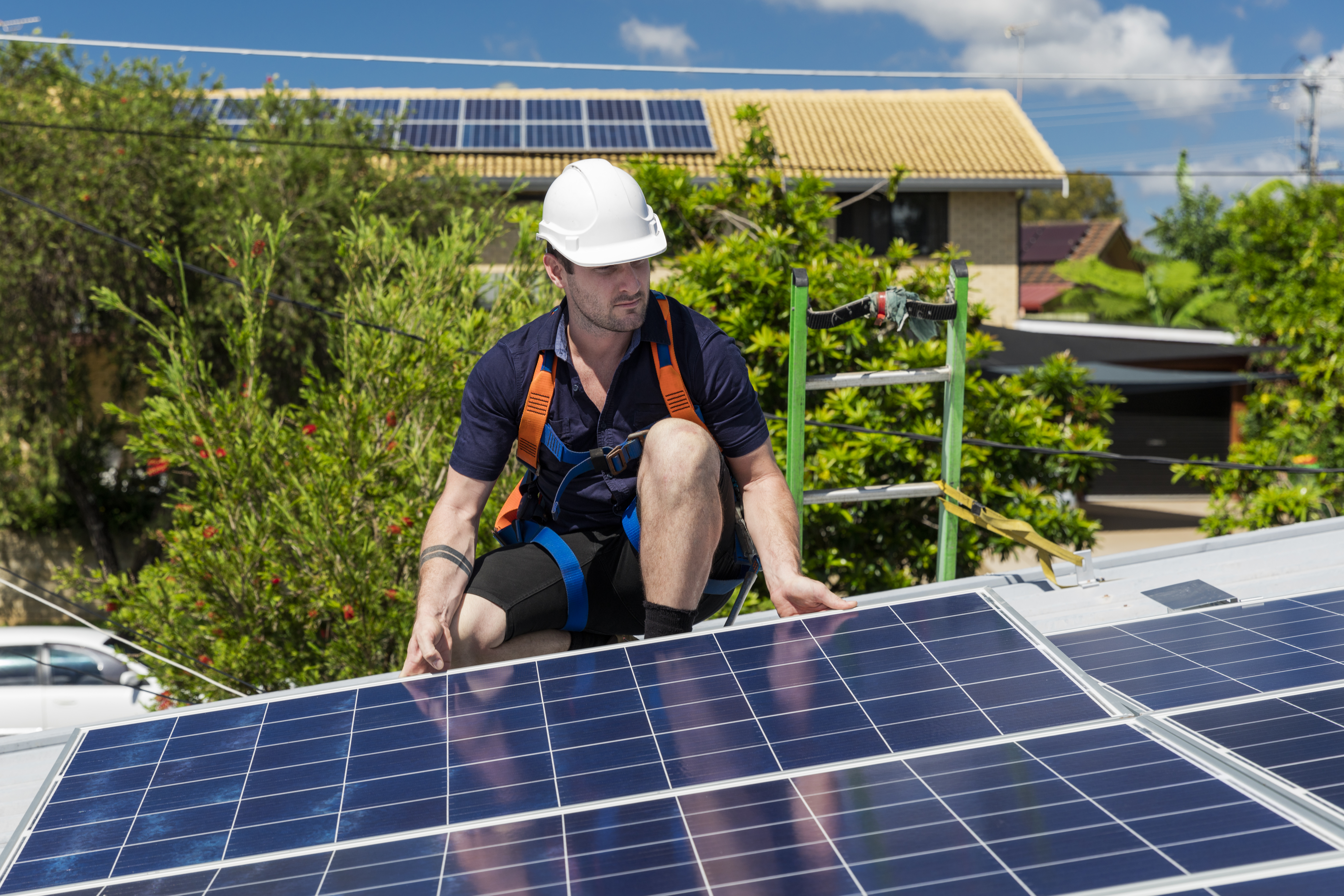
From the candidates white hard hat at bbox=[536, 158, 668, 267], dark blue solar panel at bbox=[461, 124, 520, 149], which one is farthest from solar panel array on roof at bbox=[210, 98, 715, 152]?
white hard hat at bbox=[536, 158, 668, 267]

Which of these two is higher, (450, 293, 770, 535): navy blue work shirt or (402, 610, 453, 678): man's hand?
(450, 293, 770, 535): navy blue work shirt

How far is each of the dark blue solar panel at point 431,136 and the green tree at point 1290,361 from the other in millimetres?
13104

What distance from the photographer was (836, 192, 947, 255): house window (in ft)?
70.1

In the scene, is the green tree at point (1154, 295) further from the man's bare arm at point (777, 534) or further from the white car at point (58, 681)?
the man's bare arm at point (777, 534)

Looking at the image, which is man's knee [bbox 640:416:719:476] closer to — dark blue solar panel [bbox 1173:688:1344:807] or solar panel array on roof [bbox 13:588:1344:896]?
solar panel array on roof [bbox 13:588:1344:896]

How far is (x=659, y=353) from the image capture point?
3.59m

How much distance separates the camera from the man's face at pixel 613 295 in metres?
3.52

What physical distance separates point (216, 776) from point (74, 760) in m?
0.45

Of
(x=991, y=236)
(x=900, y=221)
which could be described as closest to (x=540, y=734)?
(x=900, y=221)

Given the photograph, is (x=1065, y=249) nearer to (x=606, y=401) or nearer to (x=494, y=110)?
(x=494, y=110)

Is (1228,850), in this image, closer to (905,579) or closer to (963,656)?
(963,656)

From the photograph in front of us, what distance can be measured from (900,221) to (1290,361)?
13.2m

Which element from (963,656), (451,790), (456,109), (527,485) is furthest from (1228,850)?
(456,109)

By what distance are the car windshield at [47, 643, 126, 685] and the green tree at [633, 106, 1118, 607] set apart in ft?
26.7
